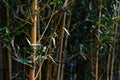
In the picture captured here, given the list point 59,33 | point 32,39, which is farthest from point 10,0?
point 59,33

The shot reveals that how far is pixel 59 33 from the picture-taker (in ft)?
6.63

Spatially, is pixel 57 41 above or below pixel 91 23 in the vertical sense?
below

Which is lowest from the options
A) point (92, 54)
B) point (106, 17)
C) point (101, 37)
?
point (92, 54)

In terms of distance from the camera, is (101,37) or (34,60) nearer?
(34,60)

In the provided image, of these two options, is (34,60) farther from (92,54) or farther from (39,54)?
(92,54)

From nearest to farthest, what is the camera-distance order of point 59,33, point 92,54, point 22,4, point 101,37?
point 22,4 < point 59,33 < point 101,37 < point 92,54

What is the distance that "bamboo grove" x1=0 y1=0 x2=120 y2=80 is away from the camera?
1600mm

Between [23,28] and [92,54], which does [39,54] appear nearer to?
[23,28]

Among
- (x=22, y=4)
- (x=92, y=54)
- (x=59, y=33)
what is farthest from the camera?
(x=92, y=54)

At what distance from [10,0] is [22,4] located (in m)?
0.11

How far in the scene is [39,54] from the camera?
1.55m

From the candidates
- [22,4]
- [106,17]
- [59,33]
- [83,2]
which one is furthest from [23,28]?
[106,17]

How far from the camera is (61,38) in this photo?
6.57 ft

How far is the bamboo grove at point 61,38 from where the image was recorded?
1.60 metres
